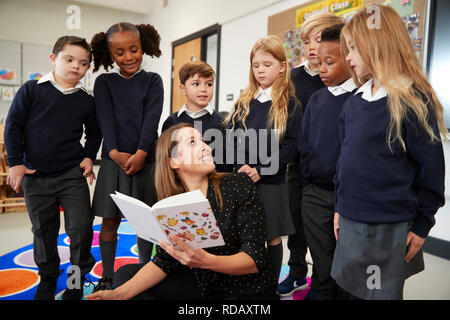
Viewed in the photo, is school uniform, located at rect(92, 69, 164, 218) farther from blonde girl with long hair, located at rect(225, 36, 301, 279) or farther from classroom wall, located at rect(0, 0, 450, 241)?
classroom wall, located at rect(0, 0, 450, 241)

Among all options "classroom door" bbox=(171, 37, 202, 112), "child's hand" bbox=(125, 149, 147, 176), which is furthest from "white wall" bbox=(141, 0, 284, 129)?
"child's hand" bbox=(125, 149, 147, 176)

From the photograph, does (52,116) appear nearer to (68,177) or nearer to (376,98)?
(68,177)

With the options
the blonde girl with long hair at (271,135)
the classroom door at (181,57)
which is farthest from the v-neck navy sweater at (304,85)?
the classroom door at (181,57)

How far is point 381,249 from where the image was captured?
100 centimetres

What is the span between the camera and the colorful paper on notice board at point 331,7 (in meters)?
2.73

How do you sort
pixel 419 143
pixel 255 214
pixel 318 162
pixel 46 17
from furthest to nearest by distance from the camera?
pixel 46 17, pixel 318 162, pixel 255 214, pixel 419 143

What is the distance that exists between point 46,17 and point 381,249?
6234 millimetres

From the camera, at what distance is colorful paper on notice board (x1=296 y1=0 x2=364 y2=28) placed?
8.95ft

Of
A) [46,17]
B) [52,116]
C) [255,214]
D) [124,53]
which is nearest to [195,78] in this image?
[124,53]

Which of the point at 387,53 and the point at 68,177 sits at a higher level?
the point at 387,53

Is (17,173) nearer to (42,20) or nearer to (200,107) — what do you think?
(200,107)

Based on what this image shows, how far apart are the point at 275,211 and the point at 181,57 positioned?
4.38 meters

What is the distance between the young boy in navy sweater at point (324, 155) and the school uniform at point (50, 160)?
1035 millimetres

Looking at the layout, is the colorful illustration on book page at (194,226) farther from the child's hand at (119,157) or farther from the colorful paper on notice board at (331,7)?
the colorful paper on notice board at (331,7)
